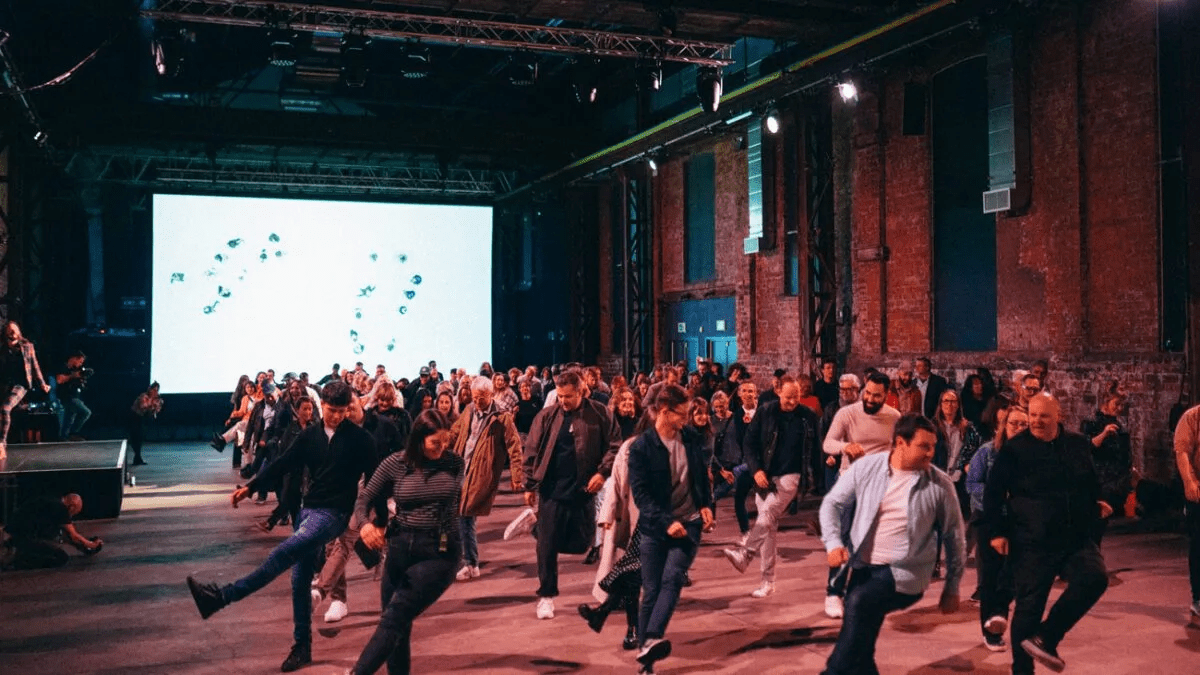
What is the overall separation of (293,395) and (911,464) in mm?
10301

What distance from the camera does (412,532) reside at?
588 centimetres

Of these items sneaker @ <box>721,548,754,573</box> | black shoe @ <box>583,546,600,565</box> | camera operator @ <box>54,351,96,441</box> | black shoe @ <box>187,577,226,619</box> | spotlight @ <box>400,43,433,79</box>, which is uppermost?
spotlight @ <box>400,43,433,79</box>

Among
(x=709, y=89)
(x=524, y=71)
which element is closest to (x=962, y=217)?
(x=709, y=89)

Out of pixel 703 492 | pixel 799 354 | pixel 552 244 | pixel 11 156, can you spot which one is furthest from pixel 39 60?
pixel 703 492

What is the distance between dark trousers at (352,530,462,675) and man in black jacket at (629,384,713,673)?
1.25 meters

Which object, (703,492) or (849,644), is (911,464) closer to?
(849,644)

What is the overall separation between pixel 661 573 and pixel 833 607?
2.28 metres

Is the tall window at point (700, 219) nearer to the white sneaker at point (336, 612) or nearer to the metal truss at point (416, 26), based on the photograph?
the metal truss at point (416, 26)

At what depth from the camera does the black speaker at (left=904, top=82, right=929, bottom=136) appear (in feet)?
52.5

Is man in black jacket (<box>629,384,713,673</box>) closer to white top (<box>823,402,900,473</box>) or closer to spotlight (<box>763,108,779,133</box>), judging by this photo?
white top (<box>823,402,900,473</box>)

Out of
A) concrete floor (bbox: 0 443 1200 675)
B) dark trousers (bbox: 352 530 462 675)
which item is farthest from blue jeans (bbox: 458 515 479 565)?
dark trousers (bbox: 352 530 462 675)

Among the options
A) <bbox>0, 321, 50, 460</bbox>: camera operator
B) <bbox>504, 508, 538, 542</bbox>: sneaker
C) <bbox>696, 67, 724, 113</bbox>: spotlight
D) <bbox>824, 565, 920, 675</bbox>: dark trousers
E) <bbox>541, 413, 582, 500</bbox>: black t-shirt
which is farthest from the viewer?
<bbox>696, 67, 724, 113</bbox>: spotlight

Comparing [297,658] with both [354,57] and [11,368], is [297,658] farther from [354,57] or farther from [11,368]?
[354,57]

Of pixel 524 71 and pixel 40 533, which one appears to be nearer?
pixel 40 533
